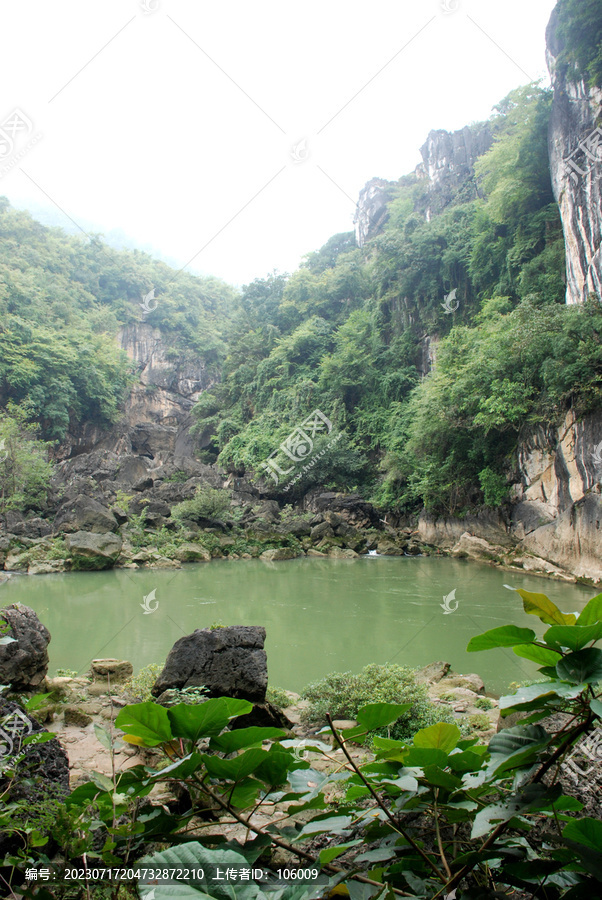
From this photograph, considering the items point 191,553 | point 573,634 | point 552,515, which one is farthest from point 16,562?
point 573,634

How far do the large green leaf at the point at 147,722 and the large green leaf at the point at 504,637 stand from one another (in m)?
0.46

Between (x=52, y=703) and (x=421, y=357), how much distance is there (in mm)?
22568

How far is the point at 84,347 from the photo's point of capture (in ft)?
94.6

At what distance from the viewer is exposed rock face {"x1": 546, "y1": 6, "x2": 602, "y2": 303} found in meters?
12.4

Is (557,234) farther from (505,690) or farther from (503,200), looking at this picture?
(505,690)

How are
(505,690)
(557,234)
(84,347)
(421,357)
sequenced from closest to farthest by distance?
1. (505,690)
2. (557,234)
3. (421,357)
4. (84,347)

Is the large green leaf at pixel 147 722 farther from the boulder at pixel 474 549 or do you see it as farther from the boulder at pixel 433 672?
the boulder at pixel 474 549

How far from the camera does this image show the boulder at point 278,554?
1623 cm

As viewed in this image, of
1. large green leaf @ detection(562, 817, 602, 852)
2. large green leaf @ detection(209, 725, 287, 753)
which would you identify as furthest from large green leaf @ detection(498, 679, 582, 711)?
large green leaf @ detection(209, 725, 287, 753)

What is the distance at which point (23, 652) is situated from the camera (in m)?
3.68

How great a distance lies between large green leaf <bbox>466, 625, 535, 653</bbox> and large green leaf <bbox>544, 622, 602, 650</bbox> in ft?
0.09

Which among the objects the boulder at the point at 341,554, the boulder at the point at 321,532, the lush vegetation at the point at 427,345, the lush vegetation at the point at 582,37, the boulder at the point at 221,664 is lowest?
the boulder at the point at 341,554

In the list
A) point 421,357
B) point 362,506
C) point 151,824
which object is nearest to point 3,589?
point 151,824

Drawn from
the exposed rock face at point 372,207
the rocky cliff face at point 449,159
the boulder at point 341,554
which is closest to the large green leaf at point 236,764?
the boulder at point 341,554
